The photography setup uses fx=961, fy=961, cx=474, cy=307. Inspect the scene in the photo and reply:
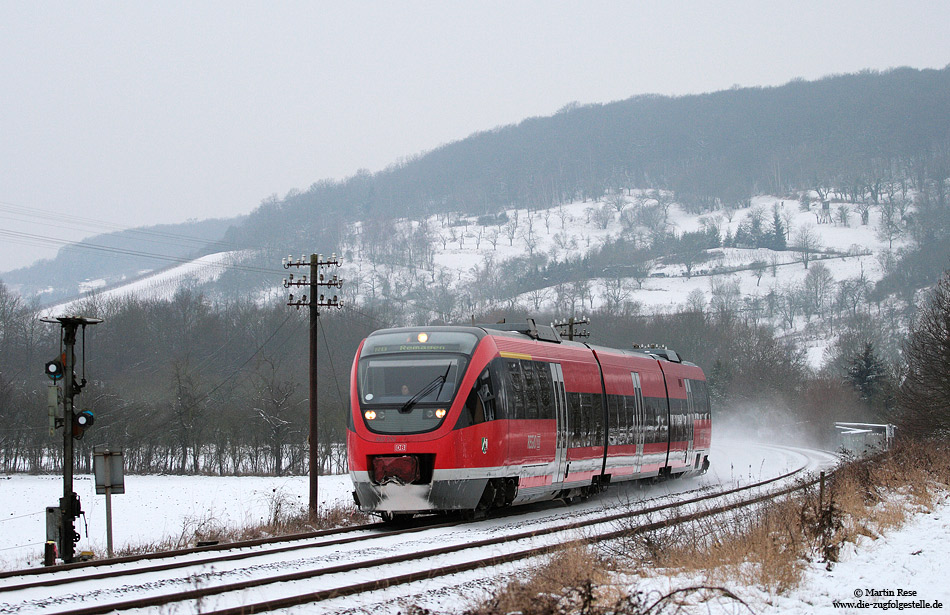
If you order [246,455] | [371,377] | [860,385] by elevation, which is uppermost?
[371,377]

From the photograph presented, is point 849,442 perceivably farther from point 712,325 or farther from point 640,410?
point 712,325

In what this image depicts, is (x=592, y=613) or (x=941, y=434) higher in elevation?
(x=592, y=613)

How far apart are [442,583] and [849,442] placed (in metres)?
53.1

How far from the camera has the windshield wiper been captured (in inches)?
633

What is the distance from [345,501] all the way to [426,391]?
17.2 metres

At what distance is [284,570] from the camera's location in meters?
11.2

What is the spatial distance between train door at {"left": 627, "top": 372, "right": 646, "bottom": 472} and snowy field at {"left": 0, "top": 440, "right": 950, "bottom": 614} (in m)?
1.35

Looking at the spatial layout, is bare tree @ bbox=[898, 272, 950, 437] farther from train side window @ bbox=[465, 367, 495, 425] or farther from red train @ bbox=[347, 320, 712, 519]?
train side window @ bbox=[465, 367, 495, 425]

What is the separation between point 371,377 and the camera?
1658 cm

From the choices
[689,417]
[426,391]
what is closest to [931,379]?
[689,417]

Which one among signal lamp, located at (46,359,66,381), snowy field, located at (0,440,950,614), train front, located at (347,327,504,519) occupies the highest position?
signal lamp, located at (46,359,66,381)

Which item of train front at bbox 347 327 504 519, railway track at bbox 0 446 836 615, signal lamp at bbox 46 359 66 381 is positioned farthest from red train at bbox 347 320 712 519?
signal lamp at bbox 46 359 66 381

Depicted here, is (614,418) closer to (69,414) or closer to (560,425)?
(560,425)

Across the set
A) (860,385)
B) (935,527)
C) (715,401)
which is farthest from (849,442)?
(935,527)
